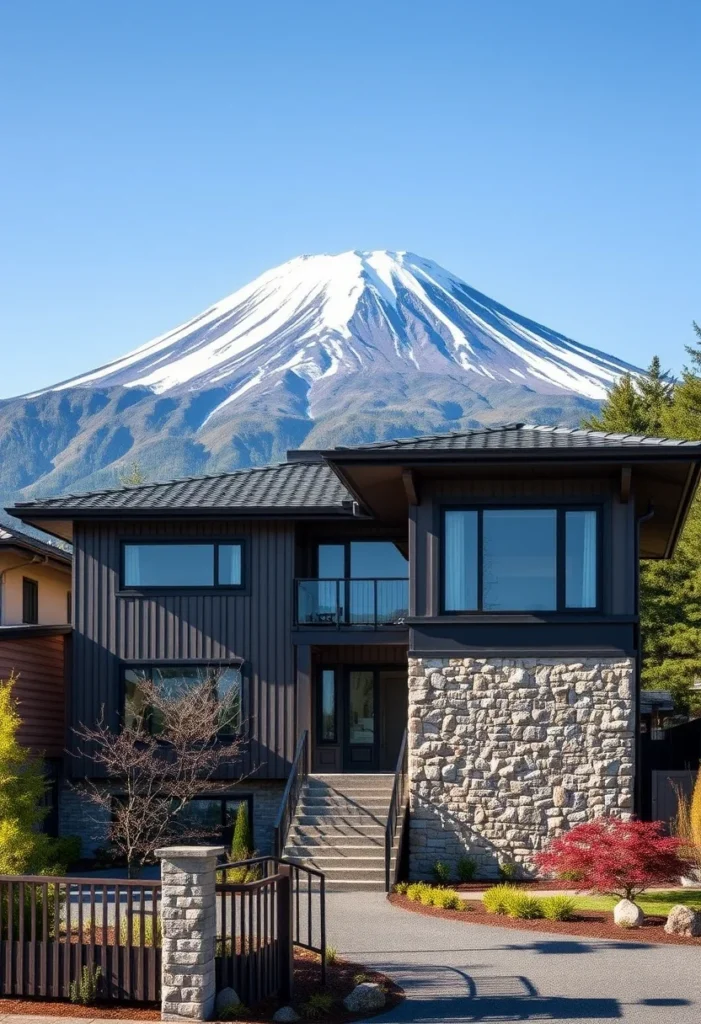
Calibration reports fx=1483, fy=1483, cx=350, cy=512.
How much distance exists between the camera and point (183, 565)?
2878 centimetres

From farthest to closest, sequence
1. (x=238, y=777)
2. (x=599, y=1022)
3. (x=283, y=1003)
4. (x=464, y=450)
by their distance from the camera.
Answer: (x=238, y=777) < (x=464, y=450) < (x=283, y=1003) < (x=599, y=1022)

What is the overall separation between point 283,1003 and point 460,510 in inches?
424

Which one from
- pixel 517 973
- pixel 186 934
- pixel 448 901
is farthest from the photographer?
pixel 448 901

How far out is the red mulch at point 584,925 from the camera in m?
18.0

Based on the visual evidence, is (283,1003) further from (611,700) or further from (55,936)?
(611,700)

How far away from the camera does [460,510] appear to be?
23938 millimetres

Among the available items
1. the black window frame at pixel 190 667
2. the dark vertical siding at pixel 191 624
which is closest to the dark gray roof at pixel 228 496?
the dark vertical siding at pixel 191 624

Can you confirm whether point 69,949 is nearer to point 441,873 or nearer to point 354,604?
point 441,873

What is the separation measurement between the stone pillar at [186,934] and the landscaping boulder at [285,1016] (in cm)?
62

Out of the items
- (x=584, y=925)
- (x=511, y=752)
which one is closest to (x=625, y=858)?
(x=584, y=925)

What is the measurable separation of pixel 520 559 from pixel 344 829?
5493mm

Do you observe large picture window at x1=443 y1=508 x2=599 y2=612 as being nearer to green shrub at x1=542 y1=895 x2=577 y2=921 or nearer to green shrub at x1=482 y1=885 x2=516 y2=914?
green shrub at x1=482 y1=885 x2=516 y2=914

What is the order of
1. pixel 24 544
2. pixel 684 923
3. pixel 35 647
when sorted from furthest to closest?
pixel 24 544 → pixel 35 647 → pixel 684 923

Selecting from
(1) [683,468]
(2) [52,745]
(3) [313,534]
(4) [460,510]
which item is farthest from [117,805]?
(1) [683,468]
